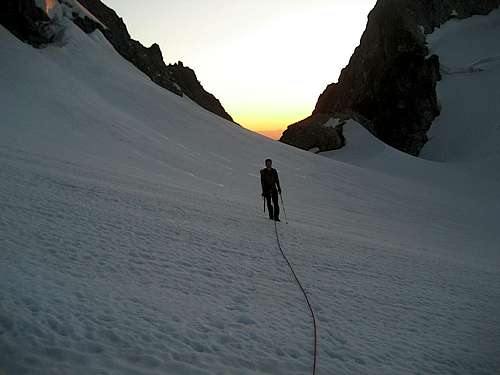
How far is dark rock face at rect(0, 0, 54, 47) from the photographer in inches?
1249

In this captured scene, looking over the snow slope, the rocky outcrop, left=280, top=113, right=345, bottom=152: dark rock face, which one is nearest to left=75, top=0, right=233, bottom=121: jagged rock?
the rocky outcrop

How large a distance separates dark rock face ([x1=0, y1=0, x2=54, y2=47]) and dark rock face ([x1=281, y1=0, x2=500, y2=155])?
32.6m

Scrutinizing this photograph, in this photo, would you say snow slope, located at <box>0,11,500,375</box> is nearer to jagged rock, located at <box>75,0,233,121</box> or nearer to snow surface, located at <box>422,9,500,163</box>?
jagged rock, located at <box>75,0,233,121</box>

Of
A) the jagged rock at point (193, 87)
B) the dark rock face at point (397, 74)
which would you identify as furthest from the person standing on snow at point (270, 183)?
the jagged rock at point (193, 87)

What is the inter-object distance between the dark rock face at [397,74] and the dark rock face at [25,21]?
32582 millimetres

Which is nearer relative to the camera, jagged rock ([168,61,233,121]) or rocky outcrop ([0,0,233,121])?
rocky outcrop ([0,0,233,121])

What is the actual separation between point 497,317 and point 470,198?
99.8 feet

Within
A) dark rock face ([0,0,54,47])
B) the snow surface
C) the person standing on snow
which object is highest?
the snow surface

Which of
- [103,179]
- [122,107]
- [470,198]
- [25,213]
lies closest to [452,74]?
[470,198]

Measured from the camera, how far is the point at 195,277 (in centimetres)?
685

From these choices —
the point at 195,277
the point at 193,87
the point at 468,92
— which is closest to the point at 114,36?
the point at 193,87

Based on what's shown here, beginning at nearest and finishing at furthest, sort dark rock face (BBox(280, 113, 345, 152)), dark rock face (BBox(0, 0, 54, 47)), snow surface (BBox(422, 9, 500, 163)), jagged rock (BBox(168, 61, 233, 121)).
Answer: dark rock face (BBox(0, 0, 54, 47))
snow surface (BBox(422, 9, 500, 163))
dark rock face (BBox(280, 113, 345, 152))
jagged rock (BBox(168, 61, 233, 121))

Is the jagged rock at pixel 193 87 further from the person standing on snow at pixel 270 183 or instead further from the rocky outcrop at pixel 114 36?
the person standing on snow at pixel 270 183

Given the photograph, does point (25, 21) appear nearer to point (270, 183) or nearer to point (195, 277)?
point (270, 183)
